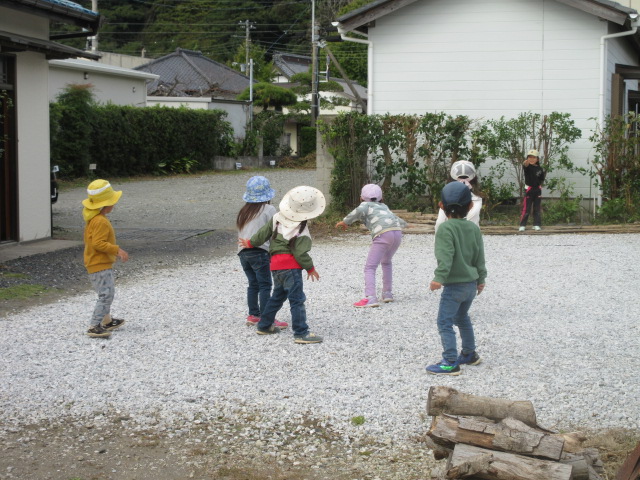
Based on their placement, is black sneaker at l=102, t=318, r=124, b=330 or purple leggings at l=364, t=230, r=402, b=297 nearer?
black sneaker at l=102, t=318, r=124, b=330

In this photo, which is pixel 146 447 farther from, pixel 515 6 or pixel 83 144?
pixel 83 144

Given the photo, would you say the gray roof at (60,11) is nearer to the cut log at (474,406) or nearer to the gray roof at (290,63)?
the cut log at (474,406)

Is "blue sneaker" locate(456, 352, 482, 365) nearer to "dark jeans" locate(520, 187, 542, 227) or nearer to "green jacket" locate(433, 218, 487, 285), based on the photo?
"green jacket" locate(433, 218, 487, 285)

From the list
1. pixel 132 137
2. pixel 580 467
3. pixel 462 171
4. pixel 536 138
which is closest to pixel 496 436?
pixel 580 467

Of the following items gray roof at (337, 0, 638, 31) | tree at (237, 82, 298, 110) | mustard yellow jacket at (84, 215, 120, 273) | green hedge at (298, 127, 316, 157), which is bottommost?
mustard yellow jacket at (84, 215, 120, 273)

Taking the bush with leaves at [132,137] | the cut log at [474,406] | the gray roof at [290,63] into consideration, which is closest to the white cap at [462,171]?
the cut log at [474,406]

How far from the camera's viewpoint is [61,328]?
7.15m

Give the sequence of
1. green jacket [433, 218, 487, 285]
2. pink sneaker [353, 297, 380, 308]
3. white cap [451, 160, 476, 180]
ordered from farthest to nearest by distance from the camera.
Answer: pink sneaker [353, 297, 380, 308] < white cap [451, 160, 476, 180] < green jacket [433, 218, 487, 285]

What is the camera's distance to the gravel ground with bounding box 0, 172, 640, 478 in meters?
4.90

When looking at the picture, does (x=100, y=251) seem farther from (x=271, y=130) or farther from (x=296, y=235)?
(x=271, y=130)

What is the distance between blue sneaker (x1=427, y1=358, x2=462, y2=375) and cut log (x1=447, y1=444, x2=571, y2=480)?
6.41 ft

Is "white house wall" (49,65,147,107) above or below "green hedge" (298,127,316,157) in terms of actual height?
above

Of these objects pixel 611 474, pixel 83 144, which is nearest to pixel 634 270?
pixel 611 474

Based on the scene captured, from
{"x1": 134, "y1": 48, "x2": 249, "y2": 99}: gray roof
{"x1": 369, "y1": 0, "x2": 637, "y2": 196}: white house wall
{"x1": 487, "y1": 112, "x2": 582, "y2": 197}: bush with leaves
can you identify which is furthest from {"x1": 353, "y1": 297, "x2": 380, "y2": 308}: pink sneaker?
{"x1": 134, "y1": 48, "x2": 249, "y2": 99}: gray roof
